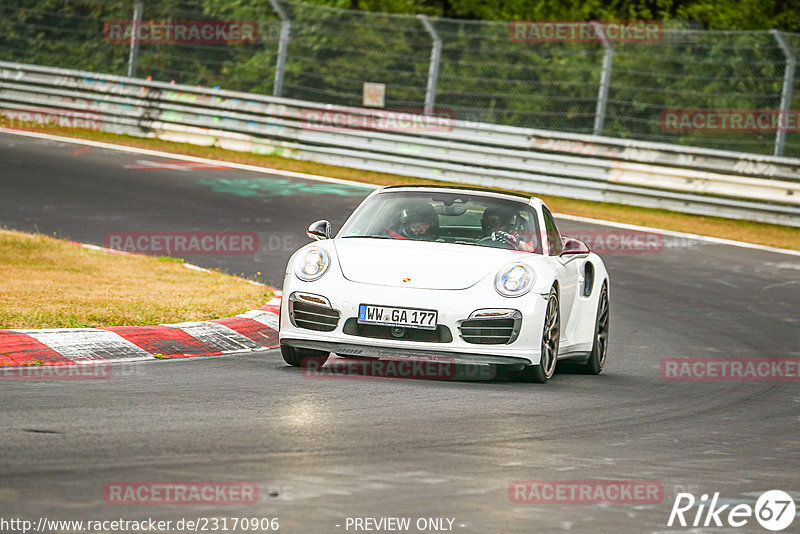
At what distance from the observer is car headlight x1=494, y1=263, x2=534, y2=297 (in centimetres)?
831

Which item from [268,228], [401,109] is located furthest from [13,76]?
[268,228]

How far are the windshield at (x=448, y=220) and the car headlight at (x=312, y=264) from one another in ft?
1.89

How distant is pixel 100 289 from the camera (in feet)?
35.6

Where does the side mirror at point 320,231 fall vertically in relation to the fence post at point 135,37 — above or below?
below

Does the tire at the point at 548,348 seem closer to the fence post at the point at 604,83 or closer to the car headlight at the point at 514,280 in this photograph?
the car headlight at the point at 514,280

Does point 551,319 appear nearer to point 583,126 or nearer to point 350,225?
point 350,225

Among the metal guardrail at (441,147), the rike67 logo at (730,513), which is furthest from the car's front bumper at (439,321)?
the metal guardrail at (441,147)

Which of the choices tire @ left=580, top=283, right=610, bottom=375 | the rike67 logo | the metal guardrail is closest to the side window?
tire @ left=580, top=283, right=610, bottom=375

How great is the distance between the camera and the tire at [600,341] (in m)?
9.86

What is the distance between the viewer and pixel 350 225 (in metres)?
9.37

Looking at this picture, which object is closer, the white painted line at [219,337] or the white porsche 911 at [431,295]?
the white porsche 911 at [431,295]

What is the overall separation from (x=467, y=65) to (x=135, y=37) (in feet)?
20.6

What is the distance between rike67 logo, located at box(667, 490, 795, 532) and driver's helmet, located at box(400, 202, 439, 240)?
4.07 meters

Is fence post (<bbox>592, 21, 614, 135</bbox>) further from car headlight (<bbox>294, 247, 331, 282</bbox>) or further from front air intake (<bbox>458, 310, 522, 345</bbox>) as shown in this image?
front air intake (<bbox>458, 310, 522, 345</bbox>)
